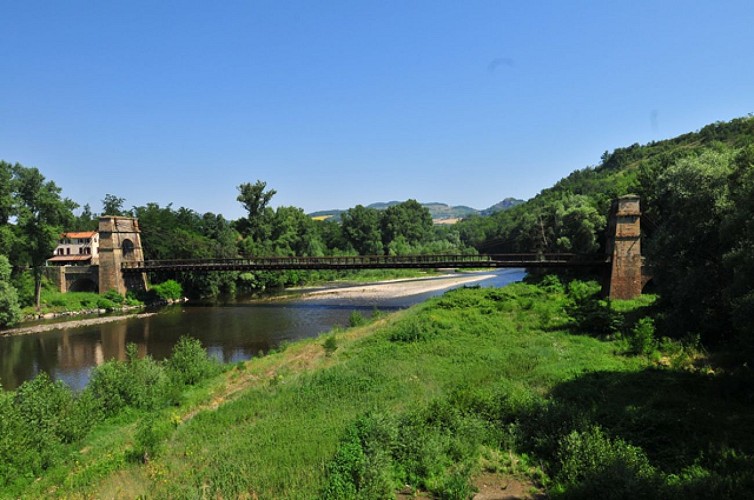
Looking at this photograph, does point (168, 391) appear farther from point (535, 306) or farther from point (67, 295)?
point (67, 295)

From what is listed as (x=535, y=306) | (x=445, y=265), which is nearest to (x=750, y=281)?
(x=535, y=306)

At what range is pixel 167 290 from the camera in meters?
52.0

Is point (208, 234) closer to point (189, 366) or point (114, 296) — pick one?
point (114, 296)

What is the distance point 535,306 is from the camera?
2856 centimetres

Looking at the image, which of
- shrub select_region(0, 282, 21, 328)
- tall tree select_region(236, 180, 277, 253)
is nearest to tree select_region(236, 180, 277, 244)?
tall tree select_region(236, 180, 277, 253)

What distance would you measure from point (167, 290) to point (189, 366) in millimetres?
35000

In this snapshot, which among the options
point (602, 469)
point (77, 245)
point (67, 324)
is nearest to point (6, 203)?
point (67, 324)

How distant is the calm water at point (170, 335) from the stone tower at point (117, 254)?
710 centimetres

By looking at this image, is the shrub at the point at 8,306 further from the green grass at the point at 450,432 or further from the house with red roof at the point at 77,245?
the house with red roof at the point at 77,245

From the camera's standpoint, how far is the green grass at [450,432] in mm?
8188

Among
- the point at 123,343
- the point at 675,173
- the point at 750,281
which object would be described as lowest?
the point at 123,343

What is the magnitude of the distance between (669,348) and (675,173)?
1210 centimetres

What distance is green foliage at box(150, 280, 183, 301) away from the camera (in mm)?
51406

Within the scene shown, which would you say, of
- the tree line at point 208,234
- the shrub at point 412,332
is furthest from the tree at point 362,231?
the shrub at point 412,332
